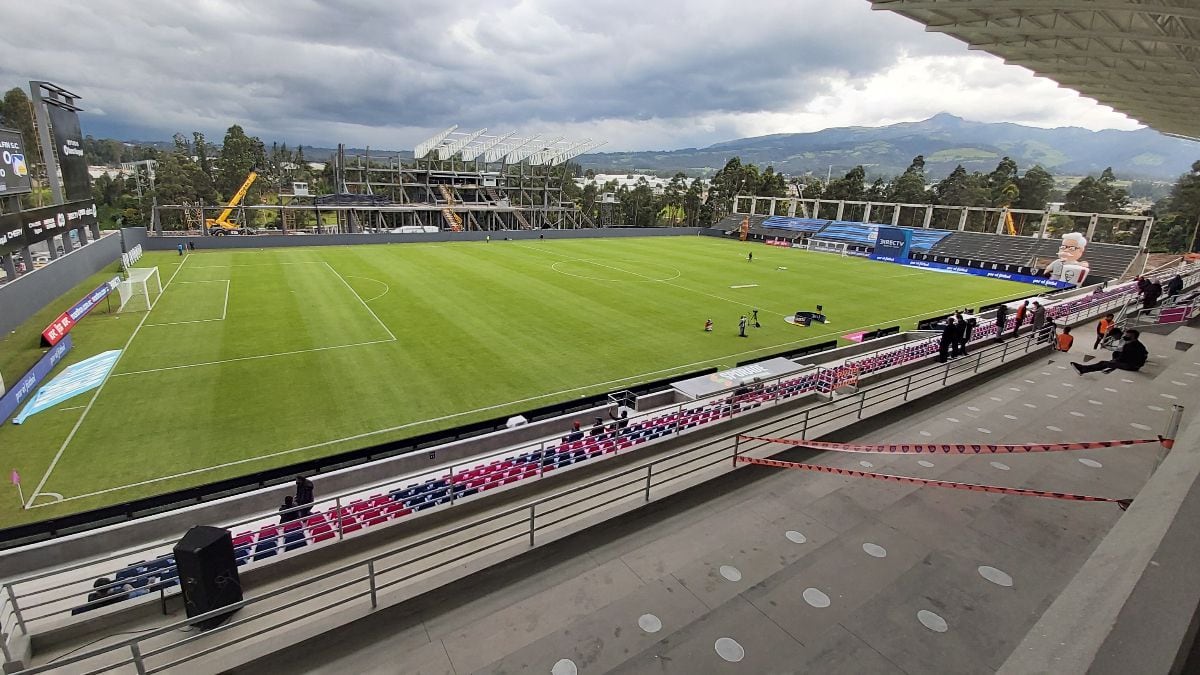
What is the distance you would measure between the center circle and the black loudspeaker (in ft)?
104

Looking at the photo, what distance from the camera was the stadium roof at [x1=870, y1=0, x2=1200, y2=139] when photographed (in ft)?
39.8

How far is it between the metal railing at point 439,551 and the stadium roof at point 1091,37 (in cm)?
865

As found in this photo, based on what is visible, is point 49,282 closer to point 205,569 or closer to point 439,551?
point 205,569

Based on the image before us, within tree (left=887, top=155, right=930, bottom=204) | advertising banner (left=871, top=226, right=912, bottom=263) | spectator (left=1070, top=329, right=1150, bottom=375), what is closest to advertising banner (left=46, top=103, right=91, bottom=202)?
spectator (left=1070, top=329, right=1150, bottom=375)

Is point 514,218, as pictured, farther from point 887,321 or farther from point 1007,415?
point 1007,415

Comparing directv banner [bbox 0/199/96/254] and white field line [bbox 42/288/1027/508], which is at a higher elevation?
directv banner [bbox 0/199/96/254]

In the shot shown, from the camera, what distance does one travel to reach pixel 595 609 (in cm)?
549

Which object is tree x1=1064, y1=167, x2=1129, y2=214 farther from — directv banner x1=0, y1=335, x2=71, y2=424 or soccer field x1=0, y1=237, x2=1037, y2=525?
directv banner x1=0, y1=335, x2=71, y2=424

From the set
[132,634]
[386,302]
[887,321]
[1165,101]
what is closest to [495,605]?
[132,634]

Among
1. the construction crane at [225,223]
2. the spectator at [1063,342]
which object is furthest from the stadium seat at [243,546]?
the construction crane at [225,223]

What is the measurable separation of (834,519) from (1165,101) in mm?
28712

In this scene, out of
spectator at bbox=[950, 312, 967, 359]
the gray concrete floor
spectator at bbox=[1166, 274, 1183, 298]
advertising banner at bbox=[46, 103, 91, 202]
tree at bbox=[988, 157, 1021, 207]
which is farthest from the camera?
tree at bbox=[988, 157, 1021, 207]

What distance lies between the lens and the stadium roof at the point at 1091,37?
1212 centimetres

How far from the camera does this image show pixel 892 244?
5350 centimetres
